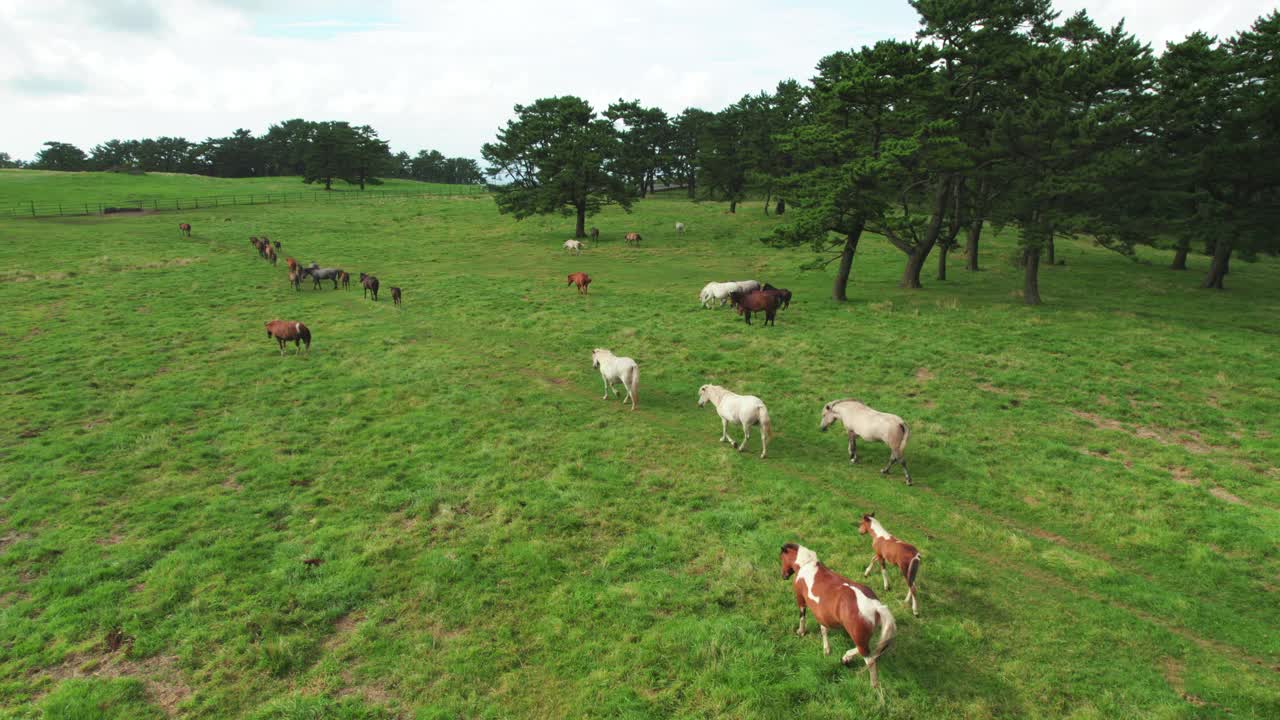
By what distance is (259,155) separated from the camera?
130m

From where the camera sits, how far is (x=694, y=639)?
8156mm

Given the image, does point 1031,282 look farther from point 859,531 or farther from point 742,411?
point 859,531

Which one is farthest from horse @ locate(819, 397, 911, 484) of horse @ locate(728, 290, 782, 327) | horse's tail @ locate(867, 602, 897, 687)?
horse @ locate(728, 290, 782, 327)

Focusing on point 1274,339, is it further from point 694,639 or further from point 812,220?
point 694,639

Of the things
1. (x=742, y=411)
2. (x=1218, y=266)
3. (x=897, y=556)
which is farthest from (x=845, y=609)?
(x=1218, y=266)

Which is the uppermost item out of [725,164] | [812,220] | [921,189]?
[725,164]

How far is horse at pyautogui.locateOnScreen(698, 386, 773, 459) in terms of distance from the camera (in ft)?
44.0

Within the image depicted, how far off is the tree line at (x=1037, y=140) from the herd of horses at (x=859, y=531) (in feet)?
28.1

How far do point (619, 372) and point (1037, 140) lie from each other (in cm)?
2511

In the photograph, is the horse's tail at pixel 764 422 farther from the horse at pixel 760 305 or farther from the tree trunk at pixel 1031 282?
the tree trunk at pixel 1031 282

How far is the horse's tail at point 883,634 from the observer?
7.06 metres

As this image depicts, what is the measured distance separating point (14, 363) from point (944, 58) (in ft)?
139

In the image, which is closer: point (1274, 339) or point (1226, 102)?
point (1274, 339)

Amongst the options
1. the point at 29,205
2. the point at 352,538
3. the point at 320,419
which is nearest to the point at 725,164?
the point at 320,419
